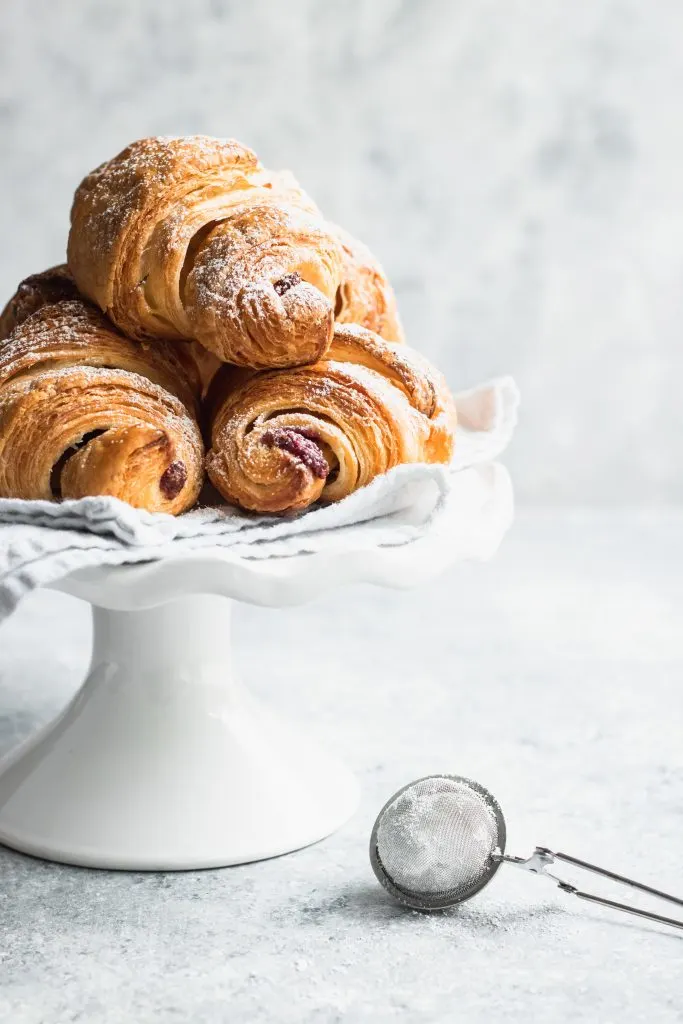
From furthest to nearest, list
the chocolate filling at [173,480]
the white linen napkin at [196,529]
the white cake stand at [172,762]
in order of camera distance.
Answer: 1. the white cake stand at [172,762]
2. the chocolate filling at [173,480]
3. the white linen napkin at [196,529]

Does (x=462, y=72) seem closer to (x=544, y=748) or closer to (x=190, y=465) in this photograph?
(x=544, y=748)

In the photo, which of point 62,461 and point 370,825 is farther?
point 370,825

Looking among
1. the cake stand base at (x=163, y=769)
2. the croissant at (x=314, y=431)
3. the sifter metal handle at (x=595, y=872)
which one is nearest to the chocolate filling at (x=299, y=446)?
the croissant at (x=314, y=431)

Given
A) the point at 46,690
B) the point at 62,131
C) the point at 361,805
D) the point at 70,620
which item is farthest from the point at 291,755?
the point at 62,131

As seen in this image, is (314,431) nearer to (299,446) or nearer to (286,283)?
(299,446)

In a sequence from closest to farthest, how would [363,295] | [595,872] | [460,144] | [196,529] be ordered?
[196,529], [595,872], [363,295], [460,144]

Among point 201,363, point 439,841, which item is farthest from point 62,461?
point 439,841

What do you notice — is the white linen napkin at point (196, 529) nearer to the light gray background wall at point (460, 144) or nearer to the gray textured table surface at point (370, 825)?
the gray textured table surface at point (370, 825)

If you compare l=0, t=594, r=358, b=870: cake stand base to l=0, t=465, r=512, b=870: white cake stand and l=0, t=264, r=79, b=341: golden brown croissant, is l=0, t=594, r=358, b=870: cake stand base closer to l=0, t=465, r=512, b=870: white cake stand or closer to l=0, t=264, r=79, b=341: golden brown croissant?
l=0, t=465, r=512, b=870: white cake stand
